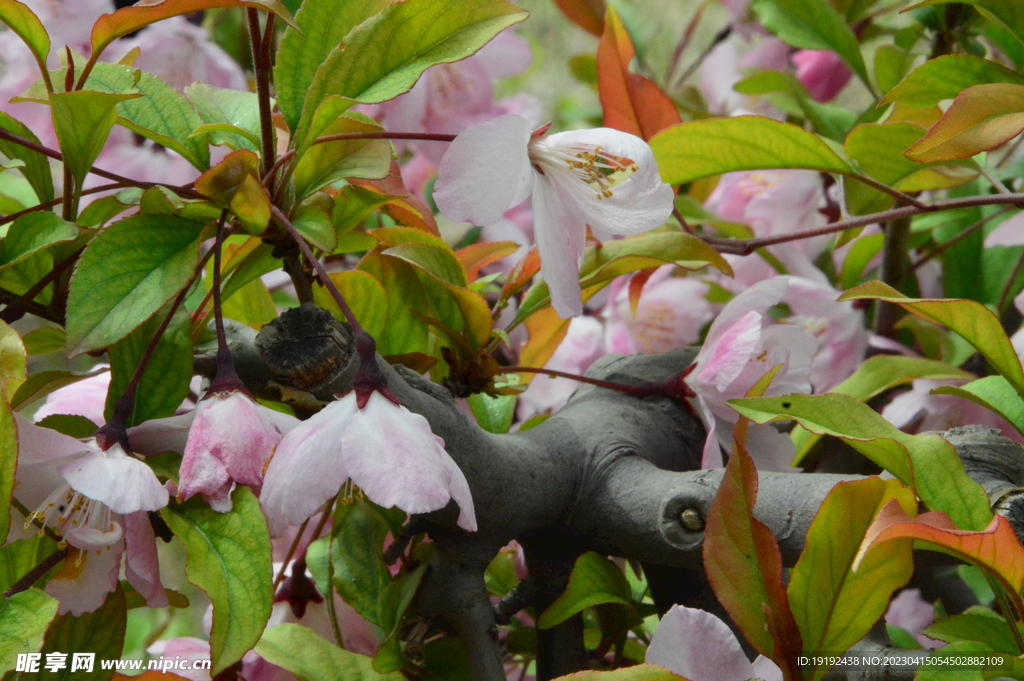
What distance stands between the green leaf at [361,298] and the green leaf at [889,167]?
31cm

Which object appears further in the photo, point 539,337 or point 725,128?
point 539,337

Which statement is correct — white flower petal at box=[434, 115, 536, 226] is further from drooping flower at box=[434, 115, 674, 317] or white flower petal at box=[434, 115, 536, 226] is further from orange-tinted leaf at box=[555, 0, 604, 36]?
orange-tinted leaf at box=[555, 0, 604, 36]

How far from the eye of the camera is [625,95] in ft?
2.10

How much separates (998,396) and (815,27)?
1.38 feet

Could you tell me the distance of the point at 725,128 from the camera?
54 centimetres

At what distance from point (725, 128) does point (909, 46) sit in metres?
0.38

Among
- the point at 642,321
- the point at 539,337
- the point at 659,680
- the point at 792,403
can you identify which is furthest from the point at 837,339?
the point at 659,680

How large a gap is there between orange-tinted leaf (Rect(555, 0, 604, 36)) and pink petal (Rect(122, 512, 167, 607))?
0.71 metres

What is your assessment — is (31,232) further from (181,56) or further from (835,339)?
(835,339)

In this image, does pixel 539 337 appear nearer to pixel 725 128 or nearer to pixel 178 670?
pixel 725 128

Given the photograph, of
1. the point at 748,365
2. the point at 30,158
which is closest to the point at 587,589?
the point at 748,365

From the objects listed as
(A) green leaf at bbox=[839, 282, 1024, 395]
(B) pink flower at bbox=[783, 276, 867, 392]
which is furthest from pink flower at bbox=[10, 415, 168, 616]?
(B) pink flower at bbox=[783, 276, 867, 392]

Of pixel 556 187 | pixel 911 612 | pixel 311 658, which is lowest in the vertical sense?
Answer: pixel 911 612

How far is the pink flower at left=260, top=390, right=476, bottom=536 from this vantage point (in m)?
0.34
